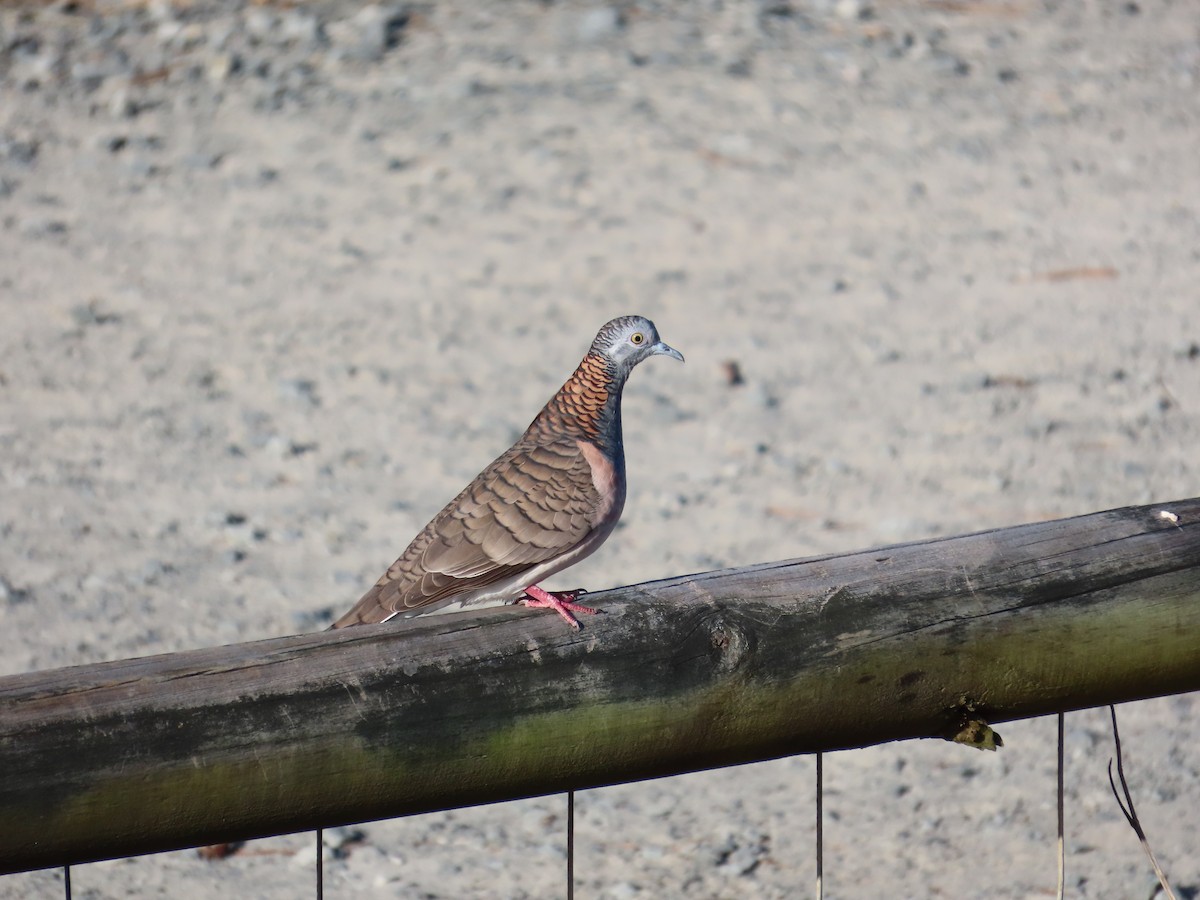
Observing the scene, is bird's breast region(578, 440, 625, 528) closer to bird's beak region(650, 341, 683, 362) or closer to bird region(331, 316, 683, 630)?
bird region(331, 316, 683, 630)

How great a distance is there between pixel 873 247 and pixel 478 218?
83.7 inches

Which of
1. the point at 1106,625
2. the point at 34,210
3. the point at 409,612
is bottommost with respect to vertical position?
the point at 34,210

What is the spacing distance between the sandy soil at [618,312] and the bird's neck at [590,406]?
1416mm

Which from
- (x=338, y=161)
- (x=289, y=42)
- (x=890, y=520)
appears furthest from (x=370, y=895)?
(x=289, y=42)

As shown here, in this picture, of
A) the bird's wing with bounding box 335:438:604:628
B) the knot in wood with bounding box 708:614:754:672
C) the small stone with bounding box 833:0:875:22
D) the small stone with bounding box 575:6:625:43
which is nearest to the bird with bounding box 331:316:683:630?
the bird's wing with bounding box 335:438:604:628

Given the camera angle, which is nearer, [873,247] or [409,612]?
[409,612]

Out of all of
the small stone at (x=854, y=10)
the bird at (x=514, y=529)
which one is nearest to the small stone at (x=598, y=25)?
the small stone at (x=854, y=10)

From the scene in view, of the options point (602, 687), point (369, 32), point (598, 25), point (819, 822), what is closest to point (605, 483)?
point (819, 822)

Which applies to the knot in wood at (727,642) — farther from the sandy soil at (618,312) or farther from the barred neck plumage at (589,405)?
the sandy soil at (618,312)

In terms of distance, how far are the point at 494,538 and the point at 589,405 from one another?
44 centimetres

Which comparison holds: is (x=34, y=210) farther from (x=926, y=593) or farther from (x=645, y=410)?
(x=926, y=593)

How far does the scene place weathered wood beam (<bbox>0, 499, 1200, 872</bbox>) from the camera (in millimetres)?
1515

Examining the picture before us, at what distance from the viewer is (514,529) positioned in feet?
10.1

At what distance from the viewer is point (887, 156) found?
8289mm
